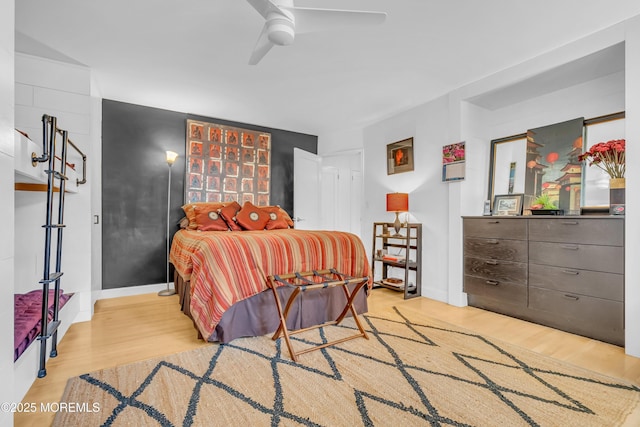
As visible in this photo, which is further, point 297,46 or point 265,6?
point 297,46

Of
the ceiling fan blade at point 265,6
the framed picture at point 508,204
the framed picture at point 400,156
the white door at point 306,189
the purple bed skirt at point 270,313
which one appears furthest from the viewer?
the white door at point 306,189

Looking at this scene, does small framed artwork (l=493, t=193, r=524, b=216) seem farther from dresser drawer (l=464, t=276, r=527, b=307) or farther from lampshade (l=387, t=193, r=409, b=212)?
lampshade (l=387, t=193, r=409, b=212)

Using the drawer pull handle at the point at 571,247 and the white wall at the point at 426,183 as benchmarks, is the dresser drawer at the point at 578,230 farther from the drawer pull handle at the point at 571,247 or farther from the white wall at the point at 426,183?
the white wall at the point at 426,183

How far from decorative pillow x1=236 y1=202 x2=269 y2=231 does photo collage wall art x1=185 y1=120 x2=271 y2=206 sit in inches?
31.7

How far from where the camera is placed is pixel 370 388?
5.64 feet

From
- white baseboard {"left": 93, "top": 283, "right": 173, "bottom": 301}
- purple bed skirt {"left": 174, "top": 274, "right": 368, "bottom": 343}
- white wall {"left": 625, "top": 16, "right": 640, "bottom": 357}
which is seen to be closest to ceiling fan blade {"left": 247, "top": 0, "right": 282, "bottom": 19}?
purple bed skirt {"left": 174, "top": 274, "right": 368, "bottom": 343}

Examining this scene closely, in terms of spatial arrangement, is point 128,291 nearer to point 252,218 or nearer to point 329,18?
point 252,218

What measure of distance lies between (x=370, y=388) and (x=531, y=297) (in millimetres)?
2047

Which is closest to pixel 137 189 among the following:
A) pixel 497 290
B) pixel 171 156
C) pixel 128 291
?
pixel 171 156

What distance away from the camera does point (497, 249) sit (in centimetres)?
313

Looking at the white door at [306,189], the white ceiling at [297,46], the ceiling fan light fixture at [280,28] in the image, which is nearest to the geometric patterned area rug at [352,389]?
the ceiling fan light fixture at [280,28]

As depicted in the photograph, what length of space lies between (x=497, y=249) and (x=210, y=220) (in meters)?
3.16

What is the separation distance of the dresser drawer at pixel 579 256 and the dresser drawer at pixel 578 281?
4cm

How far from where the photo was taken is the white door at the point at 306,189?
15.5 feet
